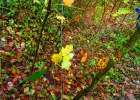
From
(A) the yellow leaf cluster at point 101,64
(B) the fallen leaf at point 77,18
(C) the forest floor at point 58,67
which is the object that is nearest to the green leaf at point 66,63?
(C) the forest floor at point 58,67

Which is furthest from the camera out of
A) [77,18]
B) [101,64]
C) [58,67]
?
[77,18]

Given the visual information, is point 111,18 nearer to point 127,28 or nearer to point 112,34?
point 127,28

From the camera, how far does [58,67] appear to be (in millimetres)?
3061

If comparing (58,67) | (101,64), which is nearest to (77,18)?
(101,64)

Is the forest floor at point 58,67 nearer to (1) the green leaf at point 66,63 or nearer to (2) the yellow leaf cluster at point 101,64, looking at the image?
(2) the yellow leaf cluster at point 101,64

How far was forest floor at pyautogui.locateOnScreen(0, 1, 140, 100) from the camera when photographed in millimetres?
2582

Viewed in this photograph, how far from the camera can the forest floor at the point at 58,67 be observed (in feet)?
8.47

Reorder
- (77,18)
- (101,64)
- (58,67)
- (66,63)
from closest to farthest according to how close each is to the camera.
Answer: (66,63) → (58,67) → (101,64) → (77,18)

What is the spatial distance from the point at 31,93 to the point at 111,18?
3.85m

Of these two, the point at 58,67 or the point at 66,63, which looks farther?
the point at 58,67

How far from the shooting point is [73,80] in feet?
10.1

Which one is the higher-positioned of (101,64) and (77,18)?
(77,18)

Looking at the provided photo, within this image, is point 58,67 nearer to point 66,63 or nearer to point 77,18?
point 77,18

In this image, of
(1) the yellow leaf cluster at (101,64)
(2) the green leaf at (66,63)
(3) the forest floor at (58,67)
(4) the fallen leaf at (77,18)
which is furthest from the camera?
(4) the fallen leaf at (77,18)
